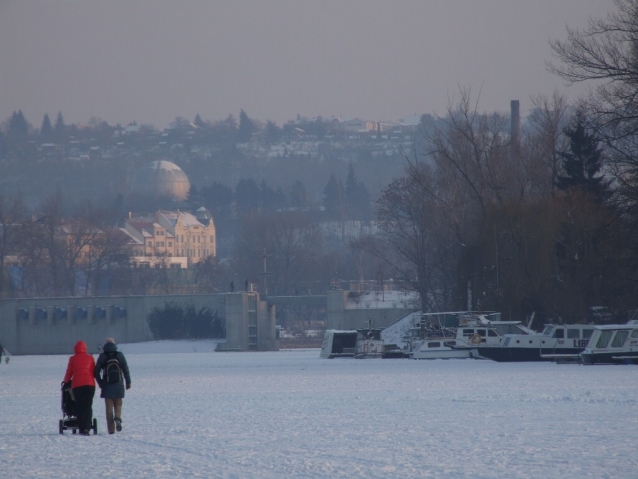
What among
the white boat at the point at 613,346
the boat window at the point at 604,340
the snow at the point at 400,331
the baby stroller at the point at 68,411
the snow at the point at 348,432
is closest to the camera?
the snow at the point at 348,432

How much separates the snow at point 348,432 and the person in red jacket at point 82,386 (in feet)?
1.13

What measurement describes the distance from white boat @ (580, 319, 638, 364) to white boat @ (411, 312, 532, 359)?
7.18 metres

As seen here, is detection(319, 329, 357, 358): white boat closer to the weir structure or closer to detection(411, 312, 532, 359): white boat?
detection(411, 312, 532, 359): white boat

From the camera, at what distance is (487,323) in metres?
50.0

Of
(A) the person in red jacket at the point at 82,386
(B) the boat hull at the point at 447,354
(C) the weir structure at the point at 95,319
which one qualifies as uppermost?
(C) the weir structure at the point at 95,319

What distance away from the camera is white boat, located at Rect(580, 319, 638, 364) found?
132ft

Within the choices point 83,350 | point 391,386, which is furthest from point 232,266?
point 83,350

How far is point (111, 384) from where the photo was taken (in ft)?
61.1

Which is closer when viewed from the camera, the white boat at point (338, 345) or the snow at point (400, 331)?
the white boat at point (338, 345)

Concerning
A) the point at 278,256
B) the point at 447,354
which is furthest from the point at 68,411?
the point at 278,256

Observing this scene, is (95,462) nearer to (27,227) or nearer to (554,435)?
(554,435)

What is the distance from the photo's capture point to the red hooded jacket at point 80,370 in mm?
18391

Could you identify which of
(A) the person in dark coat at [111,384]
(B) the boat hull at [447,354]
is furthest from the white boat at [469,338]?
(A) the person in dark coat at [111,384]

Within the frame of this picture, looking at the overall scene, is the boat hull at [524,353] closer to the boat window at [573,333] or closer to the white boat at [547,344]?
the white boat at [547,344]
